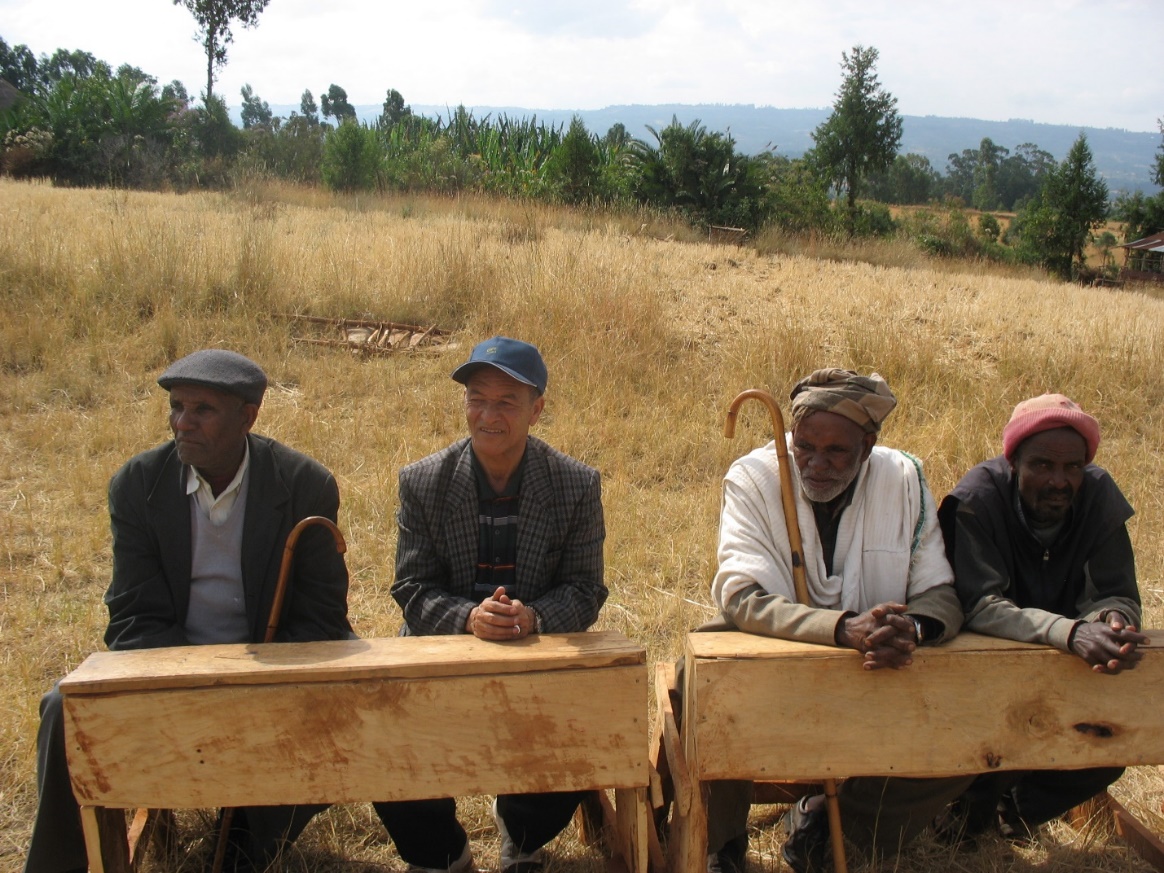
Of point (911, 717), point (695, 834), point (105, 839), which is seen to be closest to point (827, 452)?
point (911, 717)

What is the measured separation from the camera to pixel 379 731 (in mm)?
1911

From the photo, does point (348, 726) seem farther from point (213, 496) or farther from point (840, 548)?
point (840, 548)

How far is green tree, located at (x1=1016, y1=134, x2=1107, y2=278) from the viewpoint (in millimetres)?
26969

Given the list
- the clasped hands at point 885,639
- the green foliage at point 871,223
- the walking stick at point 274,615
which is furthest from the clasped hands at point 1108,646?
the green foliage at point 871,223

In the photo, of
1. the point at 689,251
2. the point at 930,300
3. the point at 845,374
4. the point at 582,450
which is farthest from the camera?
the point at 689,251

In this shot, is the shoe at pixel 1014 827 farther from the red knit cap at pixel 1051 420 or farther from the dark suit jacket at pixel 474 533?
the dark suit jacket at pixel 474 533

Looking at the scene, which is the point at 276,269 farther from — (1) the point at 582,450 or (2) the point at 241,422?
(2) the point at 241,422

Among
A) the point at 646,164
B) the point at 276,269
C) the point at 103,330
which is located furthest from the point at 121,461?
the point at 646,164

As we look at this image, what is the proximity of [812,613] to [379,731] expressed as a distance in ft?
3.30

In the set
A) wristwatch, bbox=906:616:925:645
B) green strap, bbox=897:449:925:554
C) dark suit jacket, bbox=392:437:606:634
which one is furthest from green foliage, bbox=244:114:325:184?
wristwatch, bbox=906:616:925:645

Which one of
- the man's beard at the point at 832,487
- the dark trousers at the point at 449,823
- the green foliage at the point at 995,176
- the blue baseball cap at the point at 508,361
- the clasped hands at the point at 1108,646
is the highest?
the green foliage at the point at 995,176

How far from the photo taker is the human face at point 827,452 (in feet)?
7.47

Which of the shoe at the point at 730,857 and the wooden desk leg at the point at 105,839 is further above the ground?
the wooden desk leg at the point at 105,839

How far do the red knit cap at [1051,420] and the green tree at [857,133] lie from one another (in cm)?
2277
